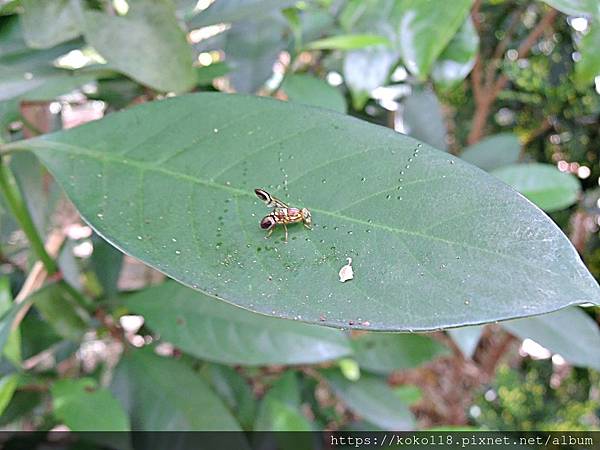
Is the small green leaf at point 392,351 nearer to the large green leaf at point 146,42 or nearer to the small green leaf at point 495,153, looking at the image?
the small green leaf at point 495,153

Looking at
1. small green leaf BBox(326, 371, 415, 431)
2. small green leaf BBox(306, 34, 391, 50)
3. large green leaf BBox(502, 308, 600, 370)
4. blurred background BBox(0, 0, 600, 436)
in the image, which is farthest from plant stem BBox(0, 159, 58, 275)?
large green leaf BBox(502, 308, 600, 370)

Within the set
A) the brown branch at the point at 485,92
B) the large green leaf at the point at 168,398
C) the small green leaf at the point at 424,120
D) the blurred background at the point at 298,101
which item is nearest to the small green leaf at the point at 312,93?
the blurred background at the point at 298,101

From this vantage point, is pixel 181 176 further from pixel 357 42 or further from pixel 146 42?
pixel 357 42

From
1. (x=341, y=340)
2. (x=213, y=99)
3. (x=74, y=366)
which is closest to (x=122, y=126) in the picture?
(x=213, y=99)

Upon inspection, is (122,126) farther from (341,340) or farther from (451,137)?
(451,137)

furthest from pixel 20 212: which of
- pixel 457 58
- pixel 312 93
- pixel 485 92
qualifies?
pixel 485 92
